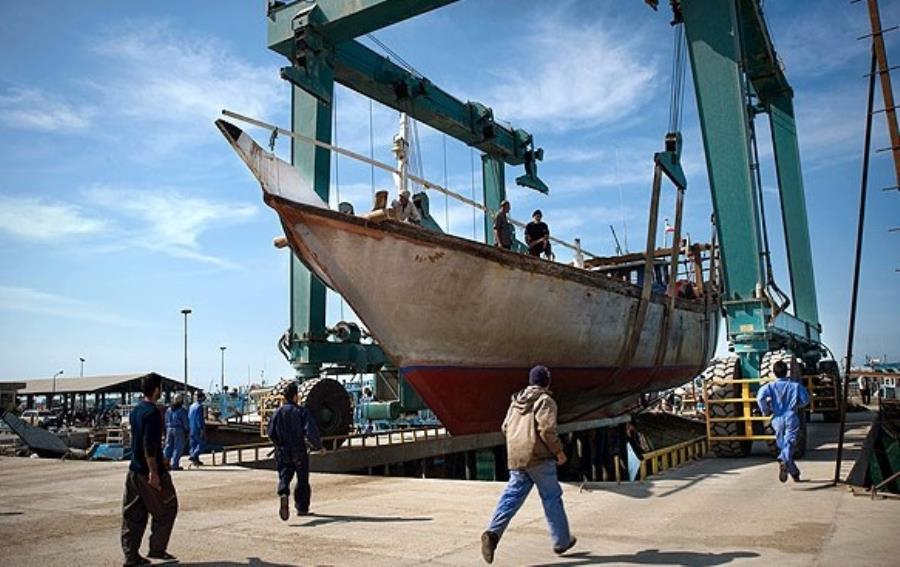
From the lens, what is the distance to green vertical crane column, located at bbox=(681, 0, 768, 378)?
1159cm

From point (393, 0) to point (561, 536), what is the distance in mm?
12979

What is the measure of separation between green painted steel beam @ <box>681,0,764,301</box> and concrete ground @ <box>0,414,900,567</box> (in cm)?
391

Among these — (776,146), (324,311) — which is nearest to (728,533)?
(324,311)

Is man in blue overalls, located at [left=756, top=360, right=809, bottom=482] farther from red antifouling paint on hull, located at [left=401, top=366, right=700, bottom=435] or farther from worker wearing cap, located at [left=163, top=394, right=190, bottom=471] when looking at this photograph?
worker wearing cap, located at [left=163, top=394, right=190, bottom=471]

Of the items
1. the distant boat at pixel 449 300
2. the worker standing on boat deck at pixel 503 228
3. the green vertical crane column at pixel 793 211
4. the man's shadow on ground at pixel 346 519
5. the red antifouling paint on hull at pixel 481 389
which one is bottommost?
the man's shadow on ground at pixel 346 519

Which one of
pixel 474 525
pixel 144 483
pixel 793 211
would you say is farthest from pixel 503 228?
pixel 793 211

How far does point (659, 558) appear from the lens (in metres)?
4.53

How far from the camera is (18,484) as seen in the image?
10.1 metres

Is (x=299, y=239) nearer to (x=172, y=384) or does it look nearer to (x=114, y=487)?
(x=114, y=487)

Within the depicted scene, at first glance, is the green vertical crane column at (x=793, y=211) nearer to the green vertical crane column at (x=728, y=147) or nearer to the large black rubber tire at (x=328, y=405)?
the green vertical crane column at (x=728, y=147)

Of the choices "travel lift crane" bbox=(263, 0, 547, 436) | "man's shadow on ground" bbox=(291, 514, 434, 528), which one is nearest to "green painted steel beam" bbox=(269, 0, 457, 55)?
"travel lift crane" bbox=(263, 0, 547, 436)

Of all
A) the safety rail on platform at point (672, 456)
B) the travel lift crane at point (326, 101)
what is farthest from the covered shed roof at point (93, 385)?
the safety rail on platform at point (672, 456)

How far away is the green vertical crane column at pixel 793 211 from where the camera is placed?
2117 centimetres

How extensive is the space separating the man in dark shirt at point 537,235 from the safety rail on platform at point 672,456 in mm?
3769
